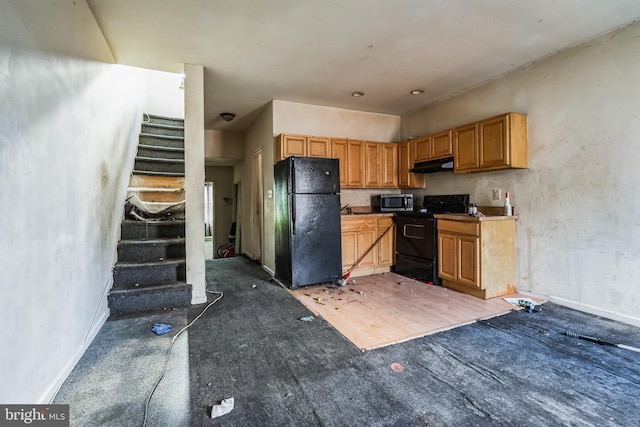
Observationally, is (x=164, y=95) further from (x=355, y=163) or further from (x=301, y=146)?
(x=355, y=163)

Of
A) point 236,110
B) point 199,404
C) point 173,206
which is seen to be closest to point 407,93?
point 236,110

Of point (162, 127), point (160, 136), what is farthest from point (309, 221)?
point (162, 127)

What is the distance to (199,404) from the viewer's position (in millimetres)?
1635

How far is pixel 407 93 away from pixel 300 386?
3.88 m

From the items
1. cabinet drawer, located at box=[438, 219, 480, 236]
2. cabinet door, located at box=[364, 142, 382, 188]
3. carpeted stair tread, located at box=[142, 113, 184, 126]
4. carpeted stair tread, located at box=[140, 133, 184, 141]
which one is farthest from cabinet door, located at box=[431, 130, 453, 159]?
carpeted stair tread, located at box=[142, 113, 184, 126]

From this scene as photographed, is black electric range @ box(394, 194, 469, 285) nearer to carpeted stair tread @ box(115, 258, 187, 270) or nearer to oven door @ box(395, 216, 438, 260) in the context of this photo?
oven door @ box(395, 216, 438, 260)

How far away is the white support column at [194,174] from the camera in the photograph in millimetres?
3279

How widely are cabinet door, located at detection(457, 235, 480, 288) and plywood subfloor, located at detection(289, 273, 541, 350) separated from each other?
0.63 ft

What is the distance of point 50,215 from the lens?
1740 mm

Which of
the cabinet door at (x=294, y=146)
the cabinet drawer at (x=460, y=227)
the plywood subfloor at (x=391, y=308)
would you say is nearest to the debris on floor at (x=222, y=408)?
the plywood subfloor at (x=391, y=308)

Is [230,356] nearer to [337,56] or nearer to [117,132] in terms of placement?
[117,132]

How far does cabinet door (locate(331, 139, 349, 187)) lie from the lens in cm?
451

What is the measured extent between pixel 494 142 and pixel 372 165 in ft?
5.87

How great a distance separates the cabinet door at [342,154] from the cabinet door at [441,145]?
1271 millimetres
